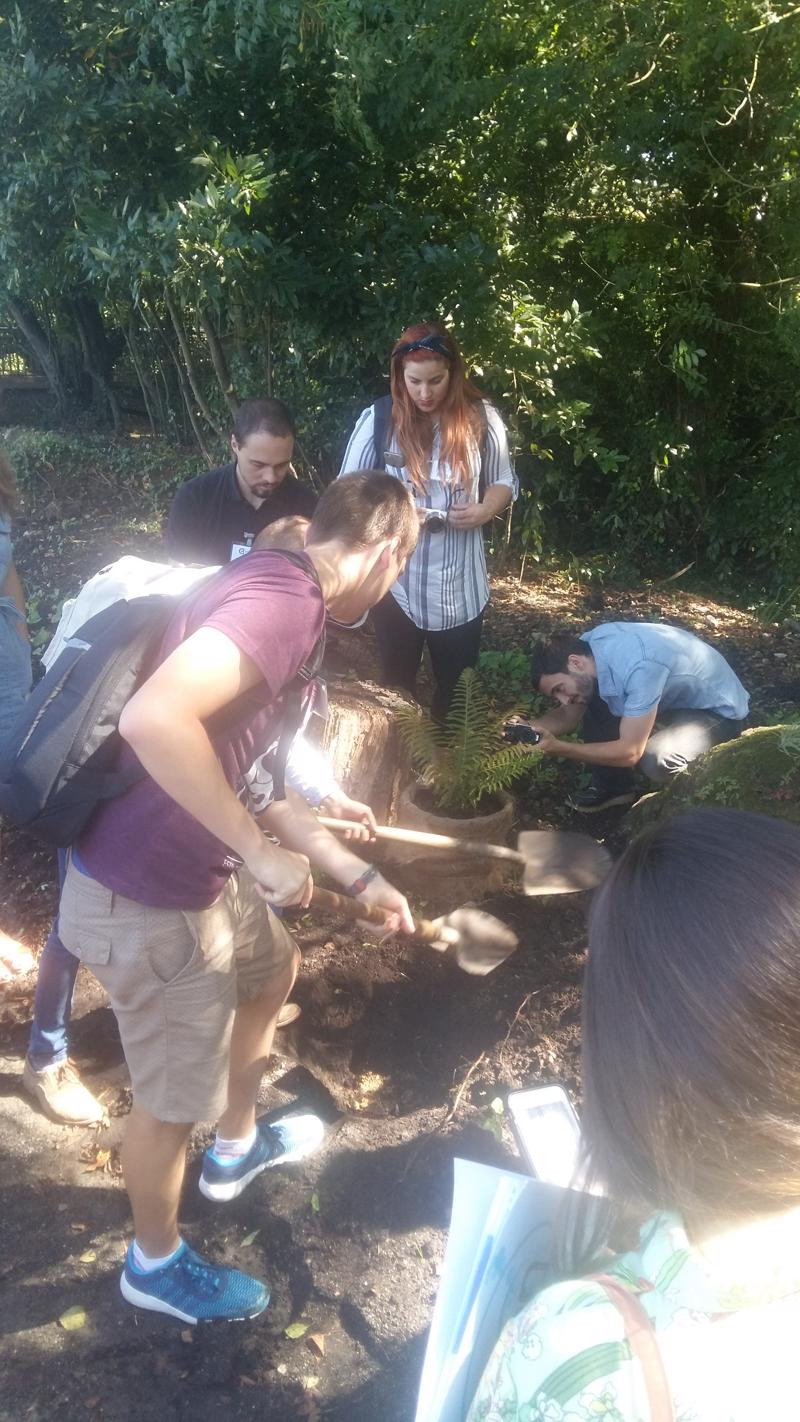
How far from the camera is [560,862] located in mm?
3197

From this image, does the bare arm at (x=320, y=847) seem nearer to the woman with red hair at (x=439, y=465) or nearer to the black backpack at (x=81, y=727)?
the black backpack at (x=81, y=727)

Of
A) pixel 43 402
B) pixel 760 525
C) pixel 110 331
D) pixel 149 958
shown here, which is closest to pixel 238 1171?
pixel 149 958

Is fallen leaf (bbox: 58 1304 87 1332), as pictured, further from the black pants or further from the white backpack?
the black pants

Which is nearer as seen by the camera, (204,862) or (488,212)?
(204,862)

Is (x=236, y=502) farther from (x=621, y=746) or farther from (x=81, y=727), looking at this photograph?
(x=81, y=727)

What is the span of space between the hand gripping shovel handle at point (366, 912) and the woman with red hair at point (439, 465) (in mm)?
1265

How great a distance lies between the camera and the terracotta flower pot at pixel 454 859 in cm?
322

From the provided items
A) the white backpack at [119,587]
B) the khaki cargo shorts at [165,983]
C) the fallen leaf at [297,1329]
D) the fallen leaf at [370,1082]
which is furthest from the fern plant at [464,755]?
the fallen leaf at [297,1329]

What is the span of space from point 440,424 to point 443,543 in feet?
1.43

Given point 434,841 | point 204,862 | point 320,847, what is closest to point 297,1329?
point 320,847

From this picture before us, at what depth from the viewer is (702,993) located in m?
0.83

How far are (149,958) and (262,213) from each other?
179 inches

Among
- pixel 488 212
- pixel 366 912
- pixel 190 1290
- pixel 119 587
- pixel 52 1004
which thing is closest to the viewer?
pixel 119 587

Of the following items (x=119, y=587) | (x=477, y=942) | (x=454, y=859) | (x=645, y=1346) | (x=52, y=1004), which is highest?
(x=119, y=587)
